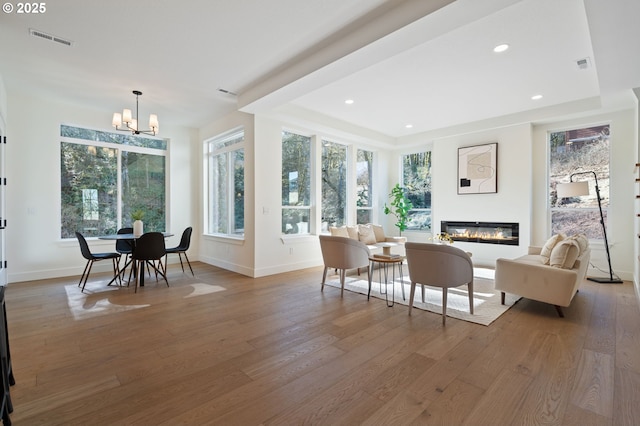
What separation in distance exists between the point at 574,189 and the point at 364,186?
13.8 ft

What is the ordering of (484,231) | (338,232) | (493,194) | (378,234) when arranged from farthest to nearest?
(378,234)
(484,231)
(493,194)
(338,232)

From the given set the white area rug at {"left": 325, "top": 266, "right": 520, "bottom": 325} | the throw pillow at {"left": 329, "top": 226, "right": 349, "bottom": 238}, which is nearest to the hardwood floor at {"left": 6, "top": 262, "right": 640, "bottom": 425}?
the white area rug at {"left": 325, "top": 266, "right": 520, "bottom": 325}

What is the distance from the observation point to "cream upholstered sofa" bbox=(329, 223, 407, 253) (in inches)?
229

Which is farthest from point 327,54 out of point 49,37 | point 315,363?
point 315,363

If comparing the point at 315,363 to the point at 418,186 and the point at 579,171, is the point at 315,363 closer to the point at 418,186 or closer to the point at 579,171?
the point at 579,171

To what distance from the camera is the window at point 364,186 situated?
296 inches

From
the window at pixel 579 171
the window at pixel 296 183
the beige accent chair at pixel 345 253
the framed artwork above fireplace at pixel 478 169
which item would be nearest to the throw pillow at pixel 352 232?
the window at pixel 296 183

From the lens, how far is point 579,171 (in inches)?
215

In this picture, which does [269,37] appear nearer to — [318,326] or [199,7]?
[199,7]

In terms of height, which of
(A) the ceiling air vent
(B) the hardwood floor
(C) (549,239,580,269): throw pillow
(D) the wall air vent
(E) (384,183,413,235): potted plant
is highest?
(A) the ceiling air vent

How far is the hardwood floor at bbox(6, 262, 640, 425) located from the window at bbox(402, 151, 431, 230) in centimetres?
409

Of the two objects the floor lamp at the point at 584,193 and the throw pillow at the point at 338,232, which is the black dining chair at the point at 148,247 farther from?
the floor lamp at the point at 584,193

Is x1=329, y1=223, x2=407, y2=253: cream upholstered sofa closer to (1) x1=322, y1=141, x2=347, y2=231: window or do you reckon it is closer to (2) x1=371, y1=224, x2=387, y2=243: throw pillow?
(2) x1=371, y1=224, x2=387, y2=243: throw pillow

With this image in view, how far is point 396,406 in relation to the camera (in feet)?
5.90
